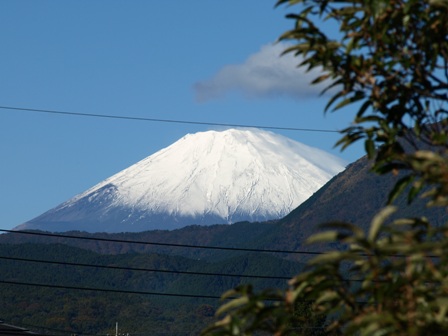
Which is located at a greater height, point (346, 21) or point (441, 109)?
point (346, 21)

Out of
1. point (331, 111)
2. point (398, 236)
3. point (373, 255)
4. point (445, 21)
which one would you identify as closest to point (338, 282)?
point (373, 255)

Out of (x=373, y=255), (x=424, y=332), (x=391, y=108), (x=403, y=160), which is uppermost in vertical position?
(x=391, y=108)

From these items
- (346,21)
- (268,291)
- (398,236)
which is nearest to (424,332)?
(398,236)

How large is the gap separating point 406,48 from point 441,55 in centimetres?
26

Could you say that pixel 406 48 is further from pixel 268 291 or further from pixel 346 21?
pixel 268 291

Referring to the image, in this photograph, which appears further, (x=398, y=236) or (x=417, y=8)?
(x=417, y=8)

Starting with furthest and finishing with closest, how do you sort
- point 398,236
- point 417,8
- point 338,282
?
point 417,8 < point 338,282 < point 398,236

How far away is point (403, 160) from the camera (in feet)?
23.0

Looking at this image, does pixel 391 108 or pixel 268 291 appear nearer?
pixel 268 291

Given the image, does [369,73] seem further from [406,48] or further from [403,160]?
[403,160]

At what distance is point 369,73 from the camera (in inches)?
294

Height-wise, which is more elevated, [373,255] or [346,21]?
[346,21]

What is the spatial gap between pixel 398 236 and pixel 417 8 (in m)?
2.13

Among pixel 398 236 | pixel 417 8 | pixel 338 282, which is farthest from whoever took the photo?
pixel 417 8
